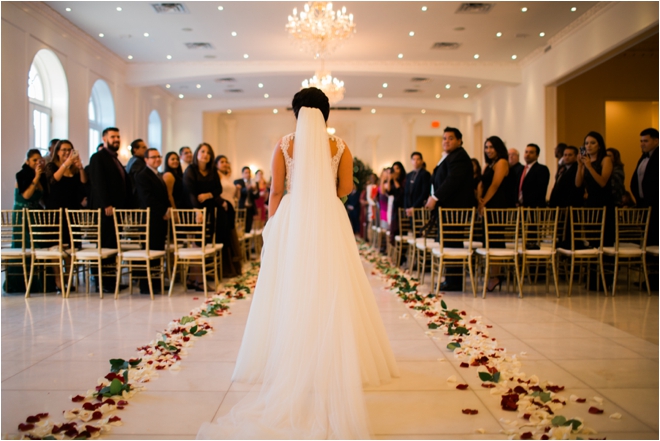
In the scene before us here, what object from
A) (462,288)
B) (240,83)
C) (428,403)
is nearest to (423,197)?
(462,288)

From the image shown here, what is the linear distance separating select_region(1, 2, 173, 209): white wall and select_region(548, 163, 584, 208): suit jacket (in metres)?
8.18

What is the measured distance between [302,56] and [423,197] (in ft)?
22.8

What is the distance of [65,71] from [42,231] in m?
5.47

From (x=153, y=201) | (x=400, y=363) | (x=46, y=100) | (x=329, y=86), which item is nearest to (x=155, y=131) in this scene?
(x=46, y=100)

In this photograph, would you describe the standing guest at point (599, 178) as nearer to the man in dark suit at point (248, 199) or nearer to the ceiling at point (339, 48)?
the ceiling at point (339, 48)

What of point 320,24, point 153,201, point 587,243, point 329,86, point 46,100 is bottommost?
point 587,243

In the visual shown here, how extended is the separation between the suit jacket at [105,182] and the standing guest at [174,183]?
0.53 metres

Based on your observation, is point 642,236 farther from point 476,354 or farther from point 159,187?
point 159,187

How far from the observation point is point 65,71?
36.1ft

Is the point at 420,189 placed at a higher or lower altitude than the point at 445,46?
lower

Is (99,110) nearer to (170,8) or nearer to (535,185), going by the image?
(170,8)

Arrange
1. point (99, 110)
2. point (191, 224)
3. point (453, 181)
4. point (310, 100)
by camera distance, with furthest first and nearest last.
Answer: point (99, 110) < point (453, 181) < point (191, 224) < point (310, 100)

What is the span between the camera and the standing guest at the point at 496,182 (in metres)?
6.82

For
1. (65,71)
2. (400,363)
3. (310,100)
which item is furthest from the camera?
(65,71)
